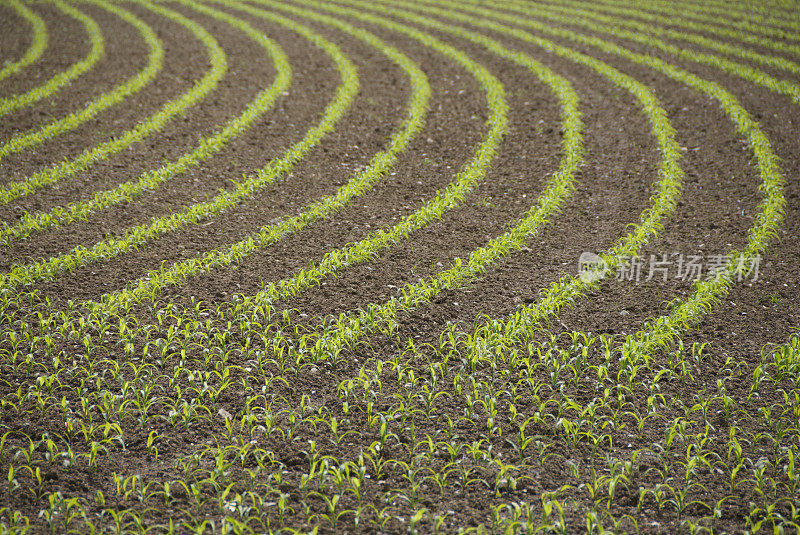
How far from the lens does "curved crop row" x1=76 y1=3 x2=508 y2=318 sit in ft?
21.5

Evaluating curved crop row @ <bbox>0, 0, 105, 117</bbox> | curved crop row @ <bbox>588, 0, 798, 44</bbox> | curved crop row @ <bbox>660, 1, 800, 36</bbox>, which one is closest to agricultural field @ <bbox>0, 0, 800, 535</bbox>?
curved crop row @ <bbox>0, 0, 105, 117</bbox>

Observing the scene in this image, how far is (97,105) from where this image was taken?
39.0 ft

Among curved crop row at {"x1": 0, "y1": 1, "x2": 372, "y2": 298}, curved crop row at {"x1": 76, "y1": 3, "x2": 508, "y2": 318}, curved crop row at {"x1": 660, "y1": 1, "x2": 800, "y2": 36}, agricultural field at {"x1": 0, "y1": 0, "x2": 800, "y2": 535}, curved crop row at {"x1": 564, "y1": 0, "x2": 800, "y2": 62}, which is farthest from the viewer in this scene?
curved crop row at {"x1": 660, "y1": 1, "x2": 800, "y2": 36}

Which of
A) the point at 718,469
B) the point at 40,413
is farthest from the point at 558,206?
the point at 40,413

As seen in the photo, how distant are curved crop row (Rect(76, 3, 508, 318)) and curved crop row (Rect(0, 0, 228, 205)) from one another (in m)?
2.15

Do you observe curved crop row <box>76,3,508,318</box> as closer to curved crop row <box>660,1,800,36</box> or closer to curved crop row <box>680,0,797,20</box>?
curved crop row <box>660,1,800,36</box>

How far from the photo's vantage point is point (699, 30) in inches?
720

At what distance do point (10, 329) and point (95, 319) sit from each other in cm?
73

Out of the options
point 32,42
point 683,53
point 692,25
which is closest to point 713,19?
point 692,25

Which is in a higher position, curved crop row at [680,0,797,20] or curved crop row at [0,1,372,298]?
curved crop row at [680,0,797,20]

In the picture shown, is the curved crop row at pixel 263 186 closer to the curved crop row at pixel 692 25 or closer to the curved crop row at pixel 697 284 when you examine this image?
the curved crop row at pixel 697 284

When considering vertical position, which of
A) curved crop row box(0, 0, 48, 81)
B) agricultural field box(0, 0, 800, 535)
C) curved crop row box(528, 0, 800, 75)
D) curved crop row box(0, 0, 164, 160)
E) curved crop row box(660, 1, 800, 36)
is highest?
curved crop row box(660, 1, 800, 36)

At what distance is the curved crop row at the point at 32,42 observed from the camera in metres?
13.7

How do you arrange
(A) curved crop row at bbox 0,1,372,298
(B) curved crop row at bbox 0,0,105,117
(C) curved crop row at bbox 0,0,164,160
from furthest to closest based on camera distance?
1. (B) curved crop row at bbox 0,0,105,117
2. (C) curved crop row at bbox 0,0,164,160
3. (A) curved crop row at bbox 0,1,372,298
